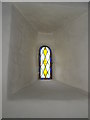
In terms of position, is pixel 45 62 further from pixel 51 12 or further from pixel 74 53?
pixel 51 12

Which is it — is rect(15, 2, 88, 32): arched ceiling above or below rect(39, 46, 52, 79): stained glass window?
above

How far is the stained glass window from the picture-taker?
157 inches

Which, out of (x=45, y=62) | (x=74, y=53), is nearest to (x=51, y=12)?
(x=74, y=53)

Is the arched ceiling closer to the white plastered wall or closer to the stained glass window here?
the white plastered wall

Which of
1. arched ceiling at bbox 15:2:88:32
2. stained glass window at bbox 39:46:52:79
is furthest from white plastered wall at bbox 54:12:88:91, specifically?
stained glass window at bbox 39:46:52:79

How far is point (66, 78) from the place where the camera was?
3.20 metres

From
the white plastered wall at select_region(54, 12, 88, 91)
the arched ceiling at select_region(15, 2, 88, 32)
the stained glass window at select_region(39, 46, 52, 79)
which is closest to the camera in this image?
the arched ceiling at select_region(15, 2, 88, 32)

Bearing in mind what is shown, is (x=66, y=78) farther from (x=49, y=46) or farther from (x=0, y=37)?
(x=0, y=37)

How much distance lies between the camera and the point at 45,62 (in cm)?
400

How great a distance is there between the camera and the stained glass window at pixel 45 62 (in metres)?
3.98

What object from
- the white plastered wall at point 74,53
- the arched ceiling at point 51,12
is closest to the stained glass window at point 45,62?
the white plastered wall at point 74,53

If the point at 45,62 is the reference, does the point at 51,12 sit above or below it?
above

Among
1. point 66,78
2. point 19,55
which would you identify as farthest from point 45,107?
point 66,78

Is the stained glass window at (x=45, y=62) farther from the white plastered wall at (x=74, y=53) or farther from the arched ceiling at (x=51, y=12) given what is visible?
the arched ceiling at (x=51, y=12)
